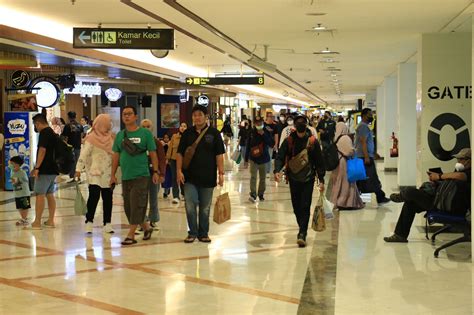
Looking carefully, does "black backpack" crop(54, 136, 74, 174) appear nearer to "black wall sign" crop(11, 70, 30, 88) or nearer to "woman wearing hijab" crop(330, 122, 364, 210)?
"woman wearing hijab" crop(330, 122, 364, 210)

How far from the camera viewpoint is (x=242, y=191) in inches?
571

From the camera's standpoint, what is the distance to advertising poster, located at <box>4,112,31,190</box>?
590 inches

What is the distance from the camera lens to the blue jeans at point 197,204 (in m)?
8.28

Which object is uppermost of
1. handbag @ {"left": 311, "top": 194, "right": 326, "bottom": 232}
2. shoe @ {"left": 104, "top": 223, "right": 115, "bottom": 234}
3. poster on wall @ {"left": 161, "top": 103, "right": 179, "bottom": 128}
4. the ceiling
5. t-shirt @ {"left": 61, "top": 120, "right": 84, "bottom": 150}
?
the ceiling

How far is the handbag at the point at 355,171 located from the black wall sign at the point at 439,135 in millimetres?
1272

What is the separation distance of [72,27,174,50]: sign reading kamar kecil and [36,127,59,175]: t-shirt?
185 centimetres

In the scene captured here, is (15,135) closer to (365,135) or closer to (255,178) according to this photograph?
(255,178)

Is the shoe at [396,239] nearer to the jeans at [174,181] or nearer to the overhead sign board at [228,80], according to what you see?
the jeans at [174,181]

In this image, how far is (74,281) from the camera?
21.1 feet

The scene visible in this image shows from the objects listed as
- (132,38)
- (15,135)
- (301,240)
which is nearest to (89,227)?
(301,240)

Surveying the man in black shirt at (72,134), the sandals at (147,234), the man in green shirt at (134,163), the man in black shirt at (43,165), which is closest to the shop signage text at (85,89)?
the man in black shirt at (72,134)

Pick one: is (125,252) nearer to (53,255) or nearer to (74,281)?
(53,255)

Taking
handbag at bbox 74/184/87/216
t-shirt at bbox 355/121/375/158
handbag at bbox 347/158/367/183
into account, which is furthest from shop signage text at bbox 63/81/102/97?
handbag at bbox 74/184/87/216

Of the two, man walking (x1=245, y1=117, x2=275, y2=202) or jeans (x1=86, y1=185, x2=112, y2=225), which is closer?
jeans (x1=86, y1=185, x2=112, y2=225)
